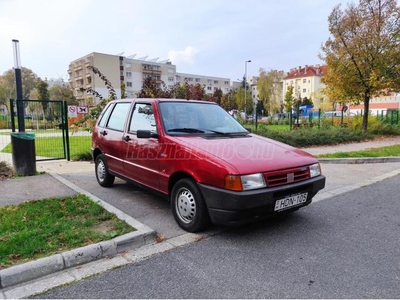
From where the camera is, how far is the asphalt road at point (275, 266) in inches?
99.7

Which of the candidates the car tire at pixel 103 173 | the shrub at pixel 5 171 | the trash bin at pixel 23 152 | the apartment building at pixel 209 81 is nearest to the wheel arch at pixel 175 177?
the car tire at pixel 103 173

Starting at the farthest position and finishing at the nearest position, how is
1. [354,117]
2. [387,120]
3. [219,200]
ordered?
[387,120] < [354,117] < [219,200]

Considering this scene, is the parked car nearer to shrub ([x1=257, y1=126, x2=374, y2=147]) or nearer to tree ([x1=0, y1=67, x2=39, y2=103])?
shrub ([x1=257, y1=126, x2=374, y2=147])

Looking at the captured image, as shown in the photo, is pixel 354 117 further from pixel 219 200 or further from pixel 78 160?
pixel 219 200

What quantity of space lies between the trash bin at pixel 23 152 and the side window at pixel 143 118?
3.42 metres

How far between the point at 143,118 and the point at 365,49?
1565 cm

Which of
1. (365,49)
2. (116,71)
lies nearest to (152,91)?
(365,49)

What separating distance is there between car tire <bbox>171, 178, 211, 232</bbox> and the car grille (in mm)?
866

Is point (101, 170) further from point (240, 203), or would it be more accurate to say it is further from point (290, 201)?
point (290, 201)

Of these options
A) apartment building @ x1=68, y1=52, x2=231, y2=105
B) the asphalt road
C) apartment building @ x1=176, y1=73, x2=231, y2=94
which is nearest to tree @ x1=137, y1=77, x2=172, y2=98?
the asphalt road

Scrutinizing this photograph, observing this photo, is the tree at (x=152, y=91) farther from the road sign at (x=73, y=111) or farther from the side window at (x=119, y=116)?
the side window at (x=119, y=116)

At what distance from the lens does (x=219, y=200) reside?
10.8 ft

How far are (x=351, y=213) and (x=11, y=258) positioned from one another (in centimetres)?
476

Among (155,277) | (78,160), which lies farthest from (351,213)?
(78,160)
